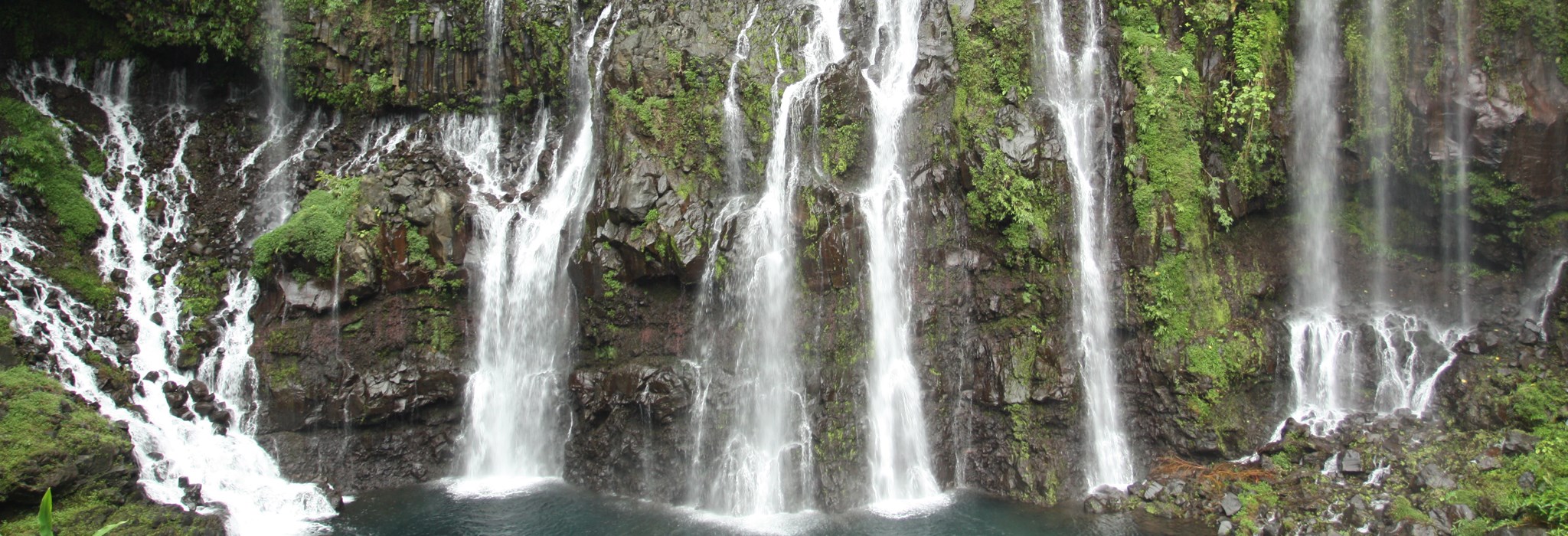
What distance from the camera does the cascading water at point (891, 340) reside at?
14.9 metres

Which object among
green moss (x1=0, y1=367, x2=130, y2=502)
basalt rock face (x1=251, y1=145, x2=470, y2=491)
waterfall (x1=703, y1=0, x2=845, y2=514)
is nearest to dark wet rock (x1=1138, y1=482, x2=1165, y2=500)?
waterfall (x1=703, y1=0, x2=845, y2=514)

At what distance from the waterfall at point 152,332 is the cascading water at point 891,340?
29.8 feet

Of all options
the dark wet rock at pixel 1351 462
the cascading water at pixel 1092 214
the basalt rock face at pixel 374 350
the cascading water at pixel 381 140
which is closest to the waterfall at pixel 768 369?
the cascading water at pixel 1092 214

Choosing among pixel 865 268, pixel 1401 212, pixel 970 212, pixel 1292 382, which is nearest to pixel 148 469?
pixel 865 268

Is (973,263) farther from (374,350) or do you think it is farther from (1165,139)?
(374,350)

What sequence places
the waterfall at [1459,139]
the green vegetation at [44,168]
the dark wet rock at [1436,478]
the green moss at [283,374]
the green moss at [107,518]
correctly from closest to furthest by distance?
the green moss at [107,518] < the dark wet rock at [1436,478] < the waterfall at [1459,139] < the green moss at [283,374] < the green vegetation at [44,168]

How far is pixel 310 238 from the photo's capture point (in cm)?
1634

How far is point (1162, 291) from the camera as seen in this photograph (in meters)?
15.0

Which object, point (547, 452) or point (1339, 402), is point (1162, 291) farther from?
point (547, 452)

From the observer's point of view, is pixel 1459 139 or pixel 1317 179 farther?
pixel 1317 179

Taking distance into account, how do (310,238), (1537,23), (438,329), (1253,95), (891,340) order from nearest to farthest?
(1537,23) → (891,340) → (1253,95) → (310,238) → (438,329)

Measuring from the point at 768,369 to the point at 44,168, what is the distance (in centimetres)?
1409

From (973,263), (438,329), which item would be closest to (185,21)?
(438,329)

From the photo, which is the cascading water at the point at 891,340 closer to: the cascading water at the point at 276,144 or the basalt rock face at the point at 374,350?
the basalt rock face at the point at 374,350
